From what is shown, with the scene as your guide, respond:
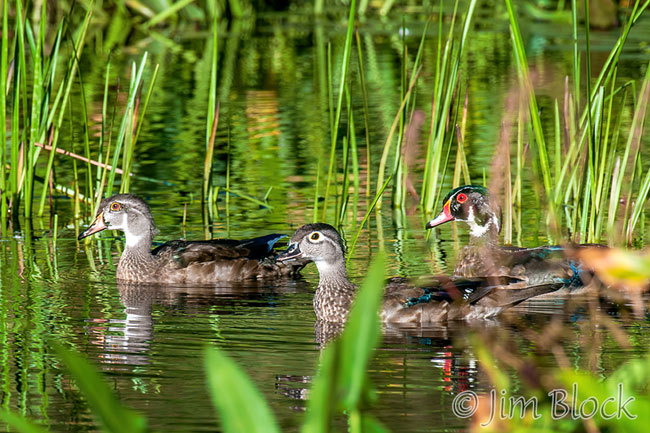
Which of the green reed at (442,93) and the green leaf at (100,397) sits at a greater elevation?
the green reed at (442,93)

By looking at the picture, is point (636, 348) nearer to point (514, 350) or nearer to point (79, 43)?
point (514, 350)

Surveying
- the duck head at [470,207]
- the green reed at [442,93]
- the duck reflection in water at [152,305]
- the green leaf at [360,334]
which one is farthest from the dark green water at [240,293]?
the green leaf at [360,334]

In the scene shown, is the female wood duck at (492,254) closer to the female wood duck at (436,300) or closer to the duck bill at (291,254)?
the female wood duck at (436,300)

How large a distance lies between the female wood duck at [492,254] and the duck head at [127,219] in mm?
2376

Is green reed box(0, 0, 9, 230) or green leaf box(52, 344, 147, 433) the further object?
green reed box(0, 0, 9, 230)

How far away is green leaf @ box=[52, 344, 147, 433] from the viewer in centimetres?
247

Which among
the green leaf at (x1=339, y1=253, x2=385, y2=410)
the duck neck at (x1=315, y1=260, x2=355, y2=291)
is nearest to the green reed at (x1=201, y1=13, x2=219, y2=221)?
the duck neck at (x1=315, y1=260, x2=355, y2=291)

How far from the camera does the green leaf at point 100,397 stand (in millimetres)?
2475

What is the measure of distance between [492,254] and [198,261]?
2262mm

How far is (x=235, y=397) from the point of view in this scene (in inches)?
100

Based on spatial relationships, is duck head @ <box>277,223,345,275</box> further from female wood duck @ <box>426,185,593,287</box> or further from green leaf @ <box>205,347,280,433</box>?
green leaf @ <box>205,347,280,433</box>

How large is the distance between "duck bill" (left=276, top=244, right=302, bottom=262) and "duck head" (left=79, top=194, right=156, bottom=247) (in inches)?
70.3

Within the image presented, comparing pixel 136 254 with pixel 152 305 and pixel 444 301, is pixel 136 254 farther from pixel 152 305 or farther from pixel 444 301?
pixel 444 301

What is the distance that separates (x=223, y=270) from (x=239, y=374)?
6.36 m
